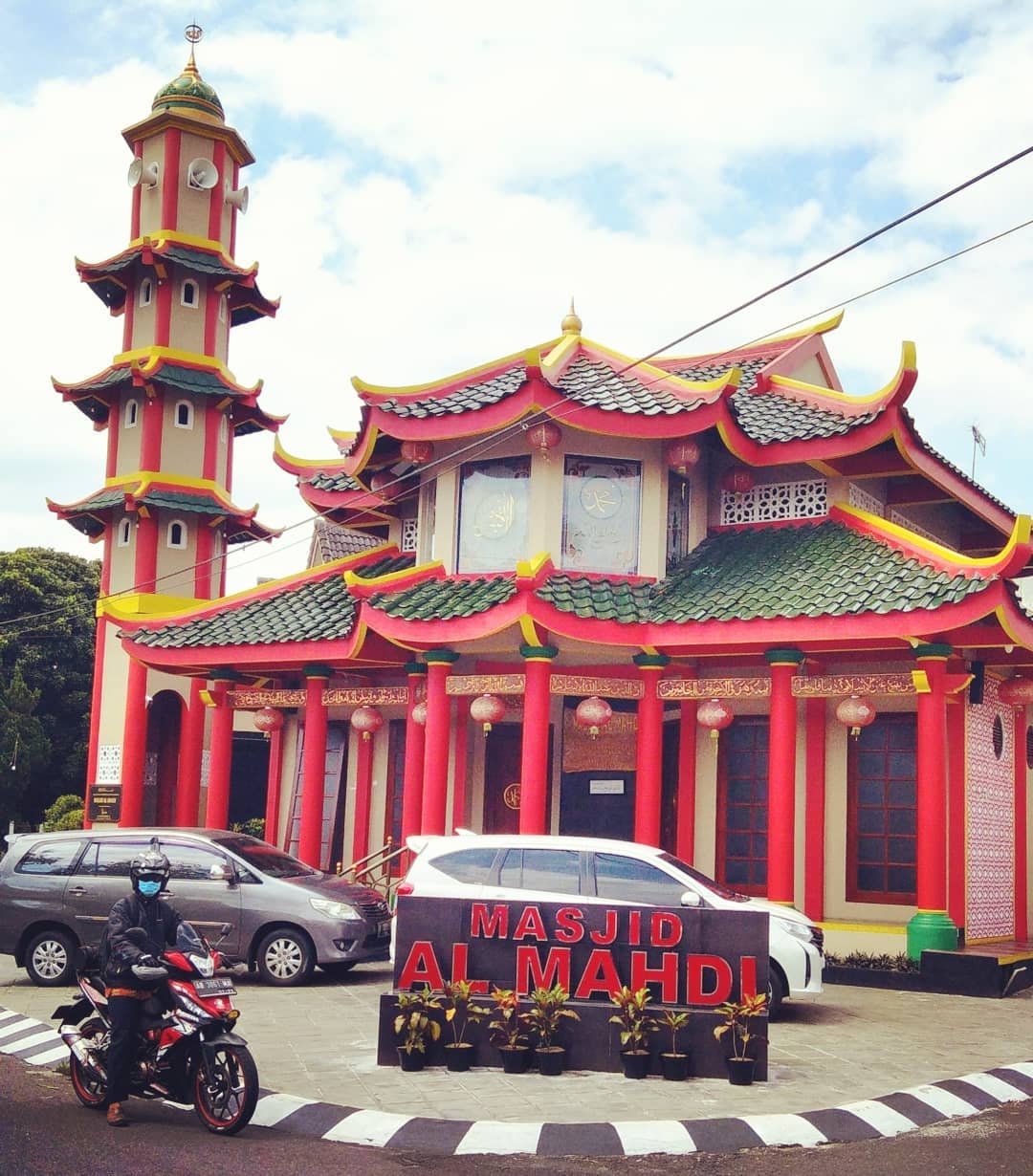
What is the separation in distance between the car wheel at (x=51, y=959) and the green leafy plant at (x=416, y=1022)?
579cm

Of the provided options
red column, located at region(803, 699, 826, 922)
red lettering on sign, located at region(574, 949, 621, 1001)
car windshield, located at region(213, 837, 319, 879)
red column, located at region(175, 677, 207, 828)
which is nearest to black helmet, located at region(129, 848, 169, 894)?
red lettering on sign, located at region(574, 949, 621, 1001)

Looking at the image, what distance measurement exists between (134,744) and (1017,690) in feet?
48.8

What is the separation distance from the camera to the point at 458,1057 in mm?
9977

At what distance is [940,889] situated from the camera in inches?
601

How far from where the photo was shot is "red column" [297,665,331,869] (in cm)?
1933

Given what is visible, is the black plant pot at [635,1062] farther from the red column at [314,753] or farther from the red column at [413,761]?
the red column at [314,753]

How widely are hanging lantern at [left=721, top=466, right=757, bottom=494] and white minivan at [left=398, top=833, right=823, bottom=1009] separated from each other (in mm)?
7046

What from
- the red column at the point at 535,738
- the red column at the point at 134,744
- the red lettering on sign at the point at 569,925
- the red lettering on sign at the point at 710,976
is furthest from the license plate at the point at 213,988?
the red column at the point at 134,744

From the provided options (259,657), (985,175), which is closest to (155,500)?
(259,657)

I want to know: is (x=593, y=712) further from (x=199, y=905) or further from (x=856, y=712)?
(x=199, y=905)

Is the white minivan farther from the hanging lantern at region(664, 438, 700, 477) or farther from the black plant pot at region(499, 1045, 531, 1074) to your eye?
the hanging lantern at region(664, 438, 700, 477)

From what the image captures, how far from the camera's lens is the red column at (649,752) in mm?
16906

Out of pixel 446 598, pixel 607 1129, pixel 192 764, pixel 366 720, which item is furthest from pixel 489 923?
pixel 192 764

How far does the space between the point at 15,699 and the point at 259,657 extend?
18.3 m
